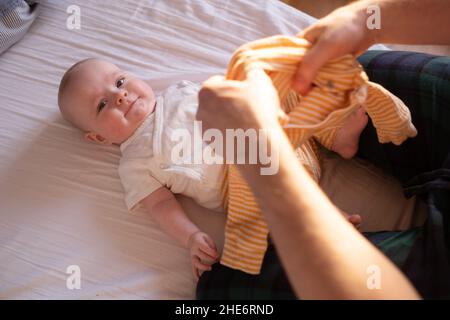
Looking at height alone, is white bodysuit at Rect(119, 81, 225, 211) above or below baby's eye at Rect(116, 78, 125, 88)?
below

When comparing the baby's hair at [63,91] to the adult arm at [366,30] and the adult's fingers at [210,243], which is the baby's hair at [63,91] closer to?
the adult's fingers at [210,243]

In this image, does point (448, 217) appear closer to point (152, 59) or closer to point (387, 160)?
point (387, 160)

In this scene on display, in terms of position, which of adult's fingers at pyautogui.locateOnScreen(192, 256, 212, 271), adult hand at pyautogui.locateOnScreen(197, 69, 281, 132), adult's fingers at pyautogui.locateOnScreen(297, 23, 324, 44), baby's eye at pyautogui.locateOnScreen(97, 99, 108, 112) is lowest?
adult's fingers at pyautogui.locateOnScreen(192, 256, 212, 271)

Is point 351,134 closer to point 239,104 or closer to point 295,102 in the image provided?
point 295,102

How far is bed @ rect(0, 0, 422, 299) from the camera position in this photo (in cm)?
83

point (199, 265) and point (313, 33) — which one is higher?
point (313, 33)

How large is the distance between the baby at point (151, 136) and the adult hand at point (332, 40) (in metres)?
0.21

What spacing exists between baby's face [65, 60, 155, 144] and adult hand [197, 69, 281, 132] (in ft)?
1.43

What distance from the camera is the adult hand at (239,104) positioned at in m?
0.50

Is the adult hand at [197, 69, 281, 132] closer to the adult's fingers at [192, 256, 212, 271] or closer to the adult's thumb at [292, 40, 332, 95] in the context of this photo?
the adult's thumb at [292, 40, 332, 95]

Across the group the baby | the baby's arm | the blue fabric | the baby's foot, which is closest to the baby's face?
the baby

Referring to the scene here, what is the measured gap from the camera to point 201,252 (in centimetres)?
79

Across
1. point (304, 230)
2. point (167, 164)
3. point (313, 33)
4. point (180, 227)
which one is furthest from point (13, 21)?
point (304, 230)

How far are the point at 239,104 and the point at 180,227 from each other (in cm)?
39
